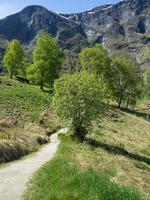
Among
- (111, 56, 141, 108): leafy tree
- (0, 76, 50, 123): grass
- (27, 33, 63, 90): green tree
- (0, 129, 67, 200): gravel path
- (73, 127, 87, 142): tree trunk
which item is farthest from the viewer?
(111, 56, 141, 108): leafy tree

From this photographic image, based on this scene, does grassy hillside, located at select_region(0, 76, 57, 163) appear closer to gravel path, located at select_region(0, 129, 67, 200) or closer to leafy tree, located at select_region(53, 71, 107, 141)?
gravel path, located at select_region(0, 129, 67, 200)

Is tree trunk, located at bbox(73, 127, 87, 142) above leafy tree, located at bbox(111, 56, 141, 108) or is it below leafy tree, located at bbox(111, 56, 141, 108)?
below

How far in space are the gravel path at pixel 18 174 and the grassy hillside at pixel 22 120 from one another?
101cm

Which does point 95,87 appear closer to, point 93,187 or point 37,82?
point 93,187

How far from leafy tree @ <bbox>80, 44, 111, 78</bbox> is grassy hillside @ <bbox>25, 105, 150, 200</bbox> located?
19.5 metres

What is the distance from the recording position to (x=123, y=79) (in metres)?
92.6

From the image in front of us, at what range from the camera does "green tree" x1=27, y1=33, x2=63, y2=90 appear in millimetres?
84250

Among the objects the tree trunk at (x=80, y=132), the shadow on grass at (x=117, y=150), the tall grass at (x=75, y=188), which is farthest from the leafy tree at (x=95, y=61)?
the tall grass at (x=75, y=188)

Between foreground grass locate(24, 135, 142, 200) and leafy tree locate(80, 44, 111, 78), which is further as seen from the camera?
leafy tree locate(80, 44, 111, 78)

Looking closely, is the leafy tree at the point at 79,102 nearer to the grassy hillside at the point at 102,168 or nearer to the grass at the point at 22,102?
the grassy hillside at the point at 102,168

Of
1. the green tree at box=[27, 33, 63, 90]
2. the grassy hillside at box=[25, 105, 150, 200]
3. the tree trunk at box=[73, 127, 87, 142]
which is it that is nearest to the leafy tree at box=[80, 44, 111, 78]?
the green tree at box=[27, 33, 63, 90]

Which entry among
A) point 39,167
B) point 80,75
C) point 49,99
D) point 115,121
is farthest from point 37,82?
point 39,167

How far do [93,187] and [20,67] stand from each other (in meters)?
85.2

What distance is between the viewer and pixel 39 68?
275 feet
